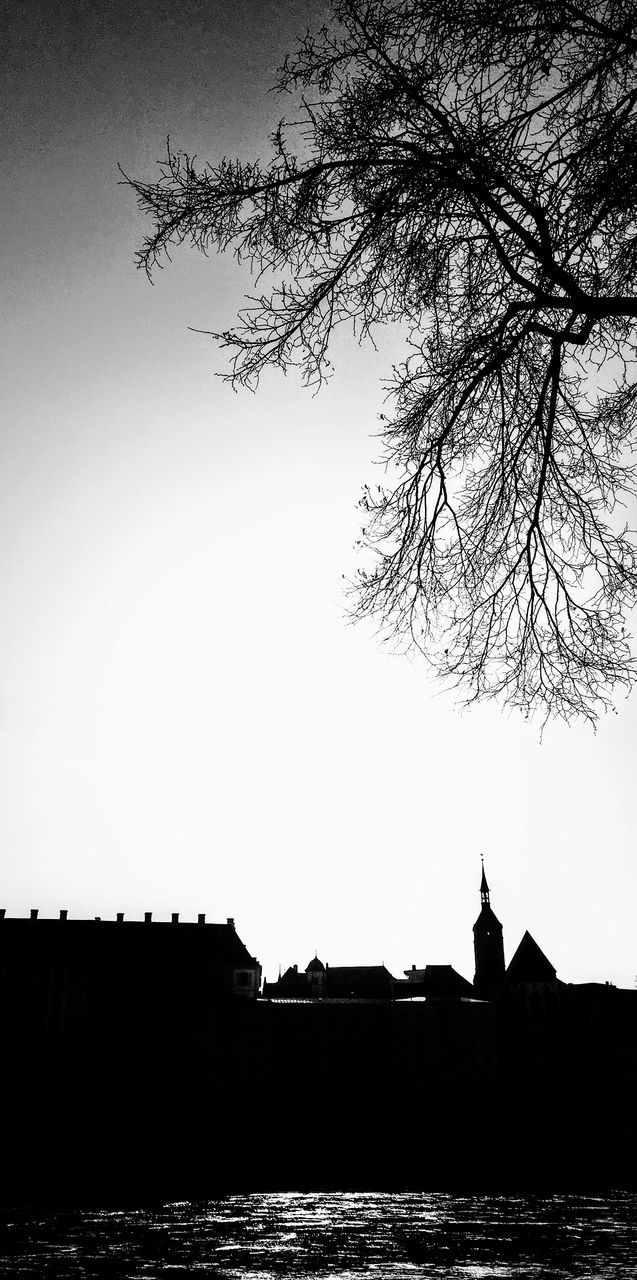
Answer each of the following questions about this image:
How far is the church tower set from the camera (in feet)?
216

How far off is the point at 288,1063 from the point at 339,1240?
47013 millimetres

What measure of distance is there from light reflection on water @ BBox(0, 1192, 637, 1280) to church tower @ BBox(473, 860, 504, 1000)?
69394mm

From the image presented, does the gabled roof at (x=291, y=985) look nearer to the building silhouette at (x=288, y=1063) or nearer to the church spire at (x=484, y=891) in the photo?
the building silhouette at (x=288, y=1063)

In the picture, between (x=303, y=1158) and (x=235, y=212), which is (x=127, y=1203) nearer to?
(x=235, y=212)

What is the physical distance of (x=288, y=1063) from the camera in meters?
43.2

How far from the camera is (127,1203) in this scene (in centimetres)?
325

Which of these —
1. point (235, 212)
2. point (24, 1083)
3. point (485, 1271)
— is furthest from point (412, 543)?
point (24, 1083)

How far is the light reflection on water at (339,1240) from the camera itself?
6.53 ft

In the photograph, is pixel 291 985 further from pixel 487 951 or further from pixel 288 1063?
pixel 487 951

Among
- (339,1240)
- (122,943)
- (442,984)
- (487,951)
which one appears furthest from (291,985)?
(339,1240)

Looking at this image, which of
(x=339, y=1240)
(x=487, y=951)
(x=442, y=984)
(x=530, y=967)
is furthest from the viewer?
(x=487, y=951)

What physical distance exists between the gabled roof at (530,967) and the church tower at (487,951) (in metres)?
6.69

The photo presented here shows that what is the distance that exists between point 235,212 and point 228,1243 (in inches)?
219

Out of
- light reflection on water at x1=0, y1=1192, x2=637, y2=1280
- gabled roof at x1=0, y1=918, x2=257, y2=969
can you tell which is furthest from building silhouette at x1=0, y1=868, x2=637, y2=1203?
light reflection on water at x1=0, y1=1192, x2=637, y2=1280
